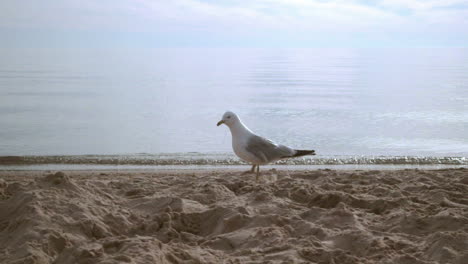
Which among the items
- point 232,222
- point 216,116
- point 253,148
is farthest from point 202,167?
point 216,116

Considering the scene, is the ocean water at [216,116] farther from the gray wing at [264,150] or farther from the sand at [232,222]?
the sand at [232,222]

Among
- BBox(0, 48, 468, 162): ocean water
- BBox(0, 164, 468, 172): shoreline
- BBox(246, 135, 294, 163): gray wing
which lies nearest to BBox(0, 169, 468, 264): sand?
BBox(246, 135, 294, 163): gray wing

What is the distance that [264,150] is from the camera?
6738 millimetres

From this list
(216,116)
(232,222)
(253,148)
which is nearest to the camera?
(232,222)

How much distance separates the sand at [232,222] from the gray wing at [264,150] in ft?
1.98

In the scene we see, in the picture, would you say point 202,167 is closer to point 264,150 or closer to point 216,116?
point 264,150

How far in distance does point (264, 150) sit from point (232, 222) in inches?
92.0

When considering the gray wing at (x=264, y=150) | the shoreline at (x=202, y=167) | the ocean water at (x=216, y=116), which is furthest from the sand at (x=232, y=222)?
the ocean water at (x=216, y=116)

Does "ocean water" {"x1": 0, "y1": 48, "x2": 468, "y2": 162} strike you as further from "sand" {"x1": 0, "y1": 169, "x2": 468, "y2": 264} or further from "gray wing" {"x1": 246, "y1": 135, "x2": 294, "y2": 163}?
"sand" {"x1": 0, "y1": 169, "x2": 468, "y2": 264}

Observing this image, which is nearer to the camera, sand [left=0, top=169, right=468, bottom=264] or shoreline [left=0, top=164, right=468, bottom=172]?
sand [left=0, top=169, right=468, bottom=264]

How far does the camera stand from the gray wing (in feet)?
22.0

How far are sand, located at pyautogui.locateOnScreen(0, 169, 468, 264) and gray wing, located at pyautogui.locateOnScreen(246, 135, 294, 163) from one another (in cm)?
60

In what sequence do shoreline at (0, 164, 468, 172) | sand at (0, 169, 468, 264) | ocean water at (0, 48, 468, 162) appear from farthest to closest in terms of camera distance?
ocean water at (0, 48, 468, 162)
shoreline at (0, 164, 468, 172)
sand at (0, 169, 468, 264)

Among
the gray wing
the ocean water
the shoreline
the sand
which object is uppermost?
the ocean water
